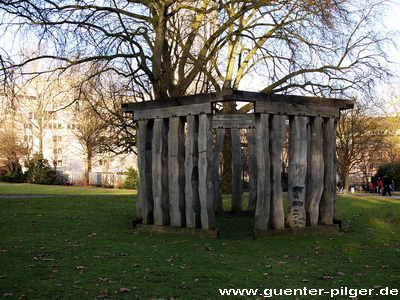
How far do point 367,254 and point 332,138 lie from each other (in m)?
3.58

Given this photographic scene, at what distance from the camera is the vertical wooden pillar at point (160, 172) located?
37.0 ft

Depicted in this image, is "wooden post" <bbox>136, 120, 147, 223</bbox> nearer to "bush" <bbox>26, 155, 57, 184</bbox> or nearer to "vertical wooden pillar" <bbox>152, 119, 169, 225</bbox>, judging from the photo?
"vertical wooden pillar" <bbox>152, 119, 169, 225</bbox>

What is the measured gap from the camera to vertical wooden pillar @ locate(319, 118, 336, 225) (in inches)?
451

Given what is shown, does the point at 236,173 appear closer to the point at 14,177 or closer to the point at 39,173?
the point at 39,173

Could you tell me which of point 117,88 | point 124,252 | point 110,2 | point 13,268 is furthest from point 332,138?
point 117,88

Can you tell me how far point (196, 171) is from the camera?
1076 centimetres

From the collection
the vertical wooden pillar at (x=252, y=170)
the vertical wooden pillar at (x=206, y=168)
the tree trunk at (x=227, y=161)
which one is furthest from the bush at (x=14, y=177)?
the vertical wooden pillar at (x=206, y=168)

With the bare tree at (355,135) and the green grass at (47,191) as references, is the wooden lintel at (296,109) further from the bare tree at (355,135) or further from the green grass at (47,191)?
the bare tree at (355,135)

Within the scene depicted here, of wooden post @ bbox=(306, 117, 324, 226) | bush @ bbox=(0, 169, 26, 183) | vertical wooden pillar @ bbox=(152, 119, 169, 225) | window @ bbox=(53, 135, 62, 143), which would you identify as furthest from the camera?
window @ bbox=(53, 135, 62, 143)

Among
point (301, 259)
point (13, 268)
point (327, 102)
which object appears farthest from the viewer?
point (327, 102)

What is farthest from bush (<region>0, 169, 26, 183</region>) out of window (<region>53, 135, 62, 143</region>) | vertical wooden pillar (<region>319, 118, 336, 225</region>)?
vertical wooden pillar (<region>319, 118, 336, 225</region>)

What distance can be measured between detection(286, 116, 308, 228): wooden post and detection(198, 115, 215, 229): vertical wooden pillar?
6.36ft

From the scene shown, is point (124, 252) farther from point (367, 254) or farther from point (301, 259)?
point (367, 254)

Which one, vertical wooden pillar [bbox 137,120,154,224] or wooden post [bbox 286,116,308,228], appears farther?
vertical wooden pillar [bbox 137,120,154,224]
